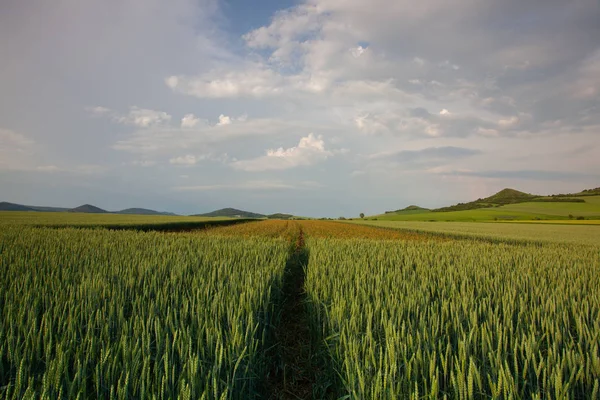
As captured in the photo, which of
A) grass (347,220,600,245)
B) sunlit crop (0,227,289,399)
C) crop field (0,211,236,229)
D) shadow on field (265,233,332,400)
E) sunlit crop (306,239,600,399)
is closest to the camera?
sunlit crop (0,227,289,399)

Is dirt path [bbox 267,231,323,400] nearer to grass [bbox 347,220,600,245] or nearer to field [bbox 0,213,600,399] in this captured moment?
field [bbox 0,213,600,399]

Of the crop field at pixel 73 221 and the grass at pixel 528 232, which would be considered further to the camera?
the crop field at pixel 73 221

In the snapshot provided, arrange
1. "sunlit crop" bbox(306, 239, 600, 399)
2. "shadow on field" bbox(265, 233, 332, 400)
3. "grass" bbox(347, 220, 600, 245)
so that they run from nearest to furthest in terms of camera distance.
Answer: "sunlit crop" bbox(306, 239, 600, 399), "shadow on field" bbox(265, 233, 332, 400), "grass" bbox(347, 220, 600, 245)

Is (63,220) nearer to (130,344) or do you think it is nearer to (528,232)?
(130,344)

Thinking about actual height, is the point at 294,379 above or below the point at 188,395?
below

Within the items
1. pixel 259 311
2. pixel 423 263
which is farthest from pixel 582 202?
pixel 259 311

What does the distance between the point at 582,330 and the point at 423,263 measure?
148 inches

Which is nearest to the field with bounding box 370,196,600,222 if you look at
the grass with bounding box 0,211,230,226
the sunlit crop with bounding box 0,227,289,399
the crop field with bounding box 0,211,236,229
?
the crop field with bounding box 0,211,236,229

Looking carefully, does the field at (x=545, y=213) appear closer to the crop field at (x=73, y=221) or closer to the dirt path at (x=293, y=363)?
the crop field at (x=73, y=221)

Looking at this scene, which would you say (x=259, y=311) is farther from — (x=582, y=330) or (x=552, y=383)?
(x=582, y=330)

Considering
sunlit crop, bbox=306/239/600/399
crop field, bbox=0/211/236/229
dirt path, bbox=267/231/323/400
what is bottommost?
dirt path, bbox=267/231/323/400

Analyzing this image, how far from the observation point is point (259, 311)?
3.45 m

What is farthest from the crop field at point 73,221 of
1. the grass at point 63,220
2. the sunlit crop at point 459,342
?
the sunlit crop at point 459,342

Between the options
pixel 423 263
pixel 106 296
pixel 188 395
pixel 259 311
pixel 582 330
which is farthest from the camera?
pixel 423 263
